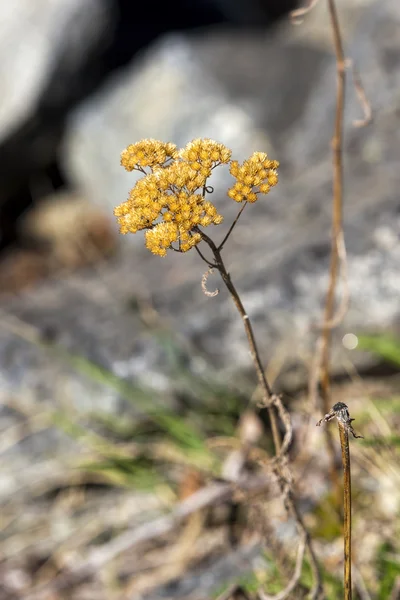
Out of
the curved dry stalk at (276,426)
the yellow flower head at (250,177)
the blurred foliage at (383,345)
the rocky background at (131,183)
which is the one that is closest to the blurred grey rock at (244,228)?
the rocky background at (131,183)

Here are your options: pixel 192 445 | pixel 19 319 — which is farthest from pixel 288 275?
pixel 19 319

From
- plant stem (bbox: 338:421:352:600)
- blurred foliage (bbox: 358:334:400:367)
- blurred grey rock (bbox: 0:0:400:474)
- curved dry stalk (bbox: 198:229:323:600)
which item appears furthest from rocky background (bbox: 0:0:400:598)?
plant stem (bbox: 338:421:352:600)

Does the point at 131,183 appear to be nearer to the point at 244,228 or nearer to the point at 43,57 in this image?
the point at 43,57

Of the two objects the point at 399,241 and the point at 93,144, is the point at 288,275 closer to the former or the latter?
the point at 399,241

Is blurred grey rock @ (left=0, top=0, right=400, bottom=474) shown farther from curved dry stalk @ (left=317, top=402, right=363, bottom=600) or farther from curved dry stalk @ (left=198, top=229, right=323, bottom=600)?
curved dry stalk @ (left=317, top=402, right=363, bottom=600)

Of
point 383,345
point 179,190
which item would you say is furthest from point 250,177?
point 383,345
